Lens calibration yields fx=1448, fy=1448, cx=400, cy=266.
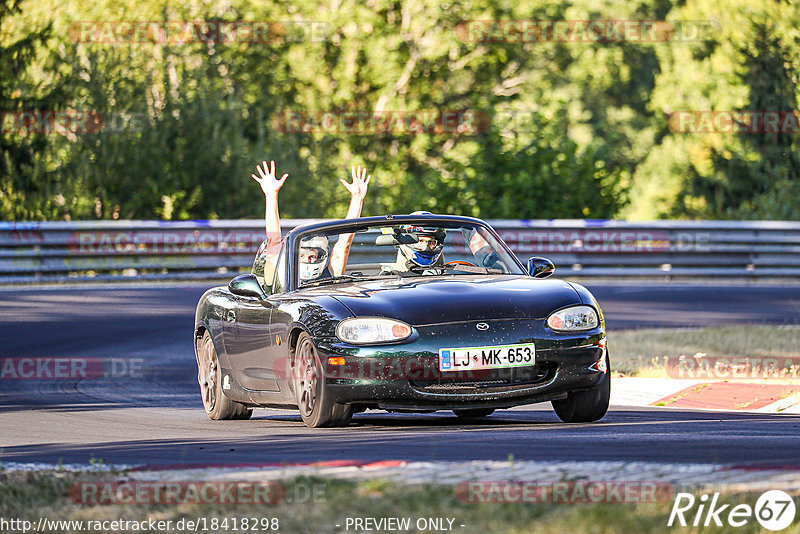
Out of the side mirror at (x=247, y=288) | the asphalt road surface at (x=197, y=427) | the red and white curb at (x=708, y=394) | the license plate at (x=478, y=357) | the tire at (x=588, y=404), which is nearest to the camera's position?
the asphalt road surface at (x=197, y=427)

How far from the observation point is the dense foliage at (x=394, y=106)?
94.1 feet

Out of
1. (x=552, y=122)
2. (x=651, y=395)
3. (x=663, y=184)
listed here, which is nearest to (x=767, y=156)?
(x=552, y=122)

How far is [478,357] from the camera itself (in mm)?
8414

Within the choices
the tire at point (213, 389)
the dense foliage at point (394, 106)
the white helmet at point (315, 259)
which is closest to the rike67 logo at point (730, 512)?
the white helmet at point (315, 259)

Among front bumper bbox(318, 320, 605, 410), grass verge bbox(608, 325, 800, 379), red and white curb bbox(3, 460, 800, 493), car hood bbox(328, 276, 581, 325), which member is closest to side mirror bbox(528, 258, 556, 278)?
car hood bbox(328, 276, 581, 325)

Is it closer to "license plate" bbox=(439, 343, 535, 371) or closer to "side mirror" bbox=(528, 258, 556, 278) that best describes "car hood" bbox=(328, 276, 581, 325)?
"license plate" bbox=(439, 343, 535, 371)

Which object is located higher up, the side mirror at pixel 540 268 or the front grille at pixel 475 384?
the side mirror at pixel 540 268

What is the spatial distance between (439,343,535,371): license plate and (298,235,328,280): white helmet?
1.62m

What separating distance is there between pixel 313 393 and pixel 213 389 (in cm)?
218

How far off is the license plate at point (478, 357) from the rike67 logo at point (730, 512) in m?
3.03

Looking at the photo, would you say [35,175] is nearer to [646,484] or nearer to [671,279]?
[671,279]

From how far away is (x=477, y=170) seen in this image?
1169 inches

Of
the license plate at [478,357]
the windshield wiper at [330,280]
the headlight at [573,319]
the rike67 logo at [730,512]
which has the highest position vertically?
the windshield wiper at [330,280]

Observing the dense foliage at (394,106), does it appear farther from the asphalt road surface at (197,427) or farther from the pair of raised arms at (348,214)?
the pair of raised arms at (348,214)
